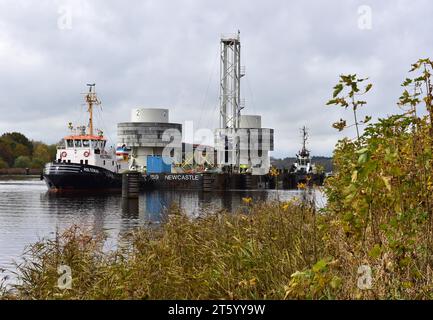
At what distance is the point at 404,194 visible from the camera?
19.0 ft

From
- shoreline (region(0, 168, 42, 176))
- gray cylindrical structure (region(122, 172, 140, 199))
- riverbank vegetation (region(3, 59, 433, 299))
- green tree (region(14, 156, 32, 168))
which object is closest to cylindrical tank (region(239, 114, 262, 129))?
gray cylindrical structure (region(122, 172, 140, 199))

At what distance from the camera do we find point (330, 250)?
25.8 ft

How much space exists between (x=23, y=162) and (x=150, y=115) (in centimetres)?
4273

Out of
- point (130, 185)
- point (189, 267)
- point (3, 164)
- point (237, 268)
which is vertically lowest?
point (189, 267)

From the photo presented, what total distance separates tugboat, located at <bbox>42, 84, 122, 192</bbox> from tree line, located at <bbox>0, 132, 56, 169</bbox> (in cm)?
6671

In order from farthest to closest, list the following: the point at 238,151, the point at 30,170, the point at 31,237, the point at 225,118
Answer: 1. the point at 30,170
2. the point at 238,151
3. the point at 225,118
4. the point at 31,237

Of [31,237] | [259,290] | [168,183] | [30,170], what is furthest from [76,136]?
[30,170]

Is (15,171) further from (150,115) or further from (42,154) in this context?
(150,115)

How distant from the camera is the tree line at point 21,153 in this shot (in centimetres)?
12788

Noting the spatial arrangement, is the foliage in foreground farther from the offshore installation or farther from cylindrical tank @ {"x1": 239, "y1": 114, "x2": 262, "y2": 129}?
cylindrical tank @ {"x1": 239, "y1": 114, "x2": 262, "y2": 129}

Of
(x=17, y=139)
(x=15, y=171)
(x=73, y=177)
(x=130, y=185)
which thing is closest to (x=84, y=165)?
(x=73, y=177)
